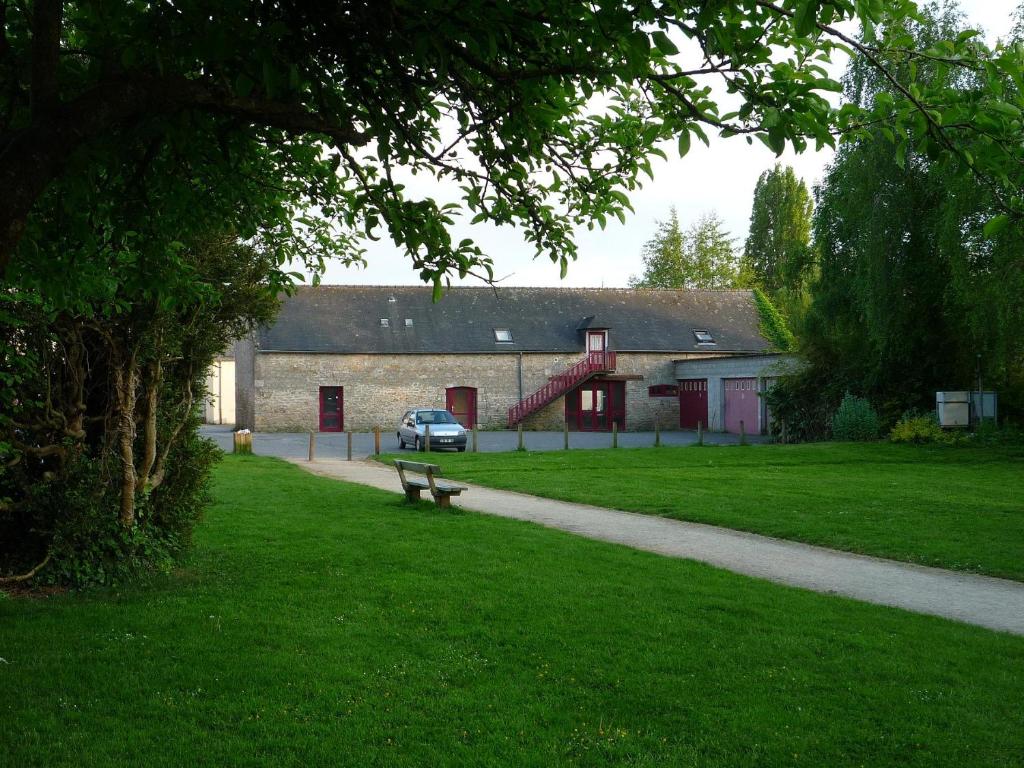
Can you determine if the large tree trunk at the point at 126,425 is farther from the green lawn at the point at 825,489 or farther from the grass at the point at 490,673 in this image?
the green lawn at the point at 825,489

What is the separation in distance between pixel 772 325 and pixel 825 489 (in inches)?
1266

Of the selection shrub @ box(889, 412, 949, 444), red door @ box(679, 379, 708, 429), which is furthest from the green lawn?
red door @ box(679, 379, 708, 429)

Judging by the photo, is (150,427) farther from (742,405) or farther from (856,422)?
(742,405)

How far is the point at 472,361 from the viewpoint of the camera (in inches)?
1756

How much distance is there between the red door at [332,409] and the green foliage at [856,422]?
22401 millimetres

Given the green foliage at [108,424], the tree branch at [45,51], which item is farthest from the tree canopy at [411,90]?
the green foliage at [108,424]

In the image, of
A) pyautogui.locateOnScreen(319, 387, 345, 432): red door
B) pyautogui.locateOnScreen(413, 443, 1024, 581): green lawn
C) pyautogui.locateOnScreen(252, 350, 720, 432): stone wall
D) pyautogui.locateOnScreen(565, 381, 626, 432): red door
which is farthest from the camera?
pyautogui.locateOnScreen(565, 381, 626, 432): red door

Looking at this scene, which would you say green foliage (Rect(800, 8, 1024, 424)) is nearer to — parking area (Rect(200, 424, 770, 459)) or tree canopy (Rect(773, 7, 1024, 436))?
tree canopy (Rect(773, 7, 1024, 436))

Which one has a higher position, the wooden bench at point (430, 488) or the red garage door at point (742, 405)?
the red garage door at point (742, 405)

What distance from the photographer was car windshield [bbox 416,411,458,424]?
103 feet

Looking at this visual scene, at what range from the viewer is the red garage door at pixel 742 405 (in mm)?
40719

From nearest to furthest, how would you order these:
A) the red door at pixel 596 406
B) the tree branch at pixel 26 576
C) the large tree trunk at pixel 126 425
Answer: the tree branch at pixel 26 576
the large tree trunk at pixel 126 425
the red door at pixel 596 406

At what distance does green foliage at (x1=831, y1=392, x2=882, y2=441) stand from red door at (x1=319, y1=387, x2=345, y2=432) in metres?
22.4

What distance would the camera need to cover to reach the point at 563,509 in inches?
589
